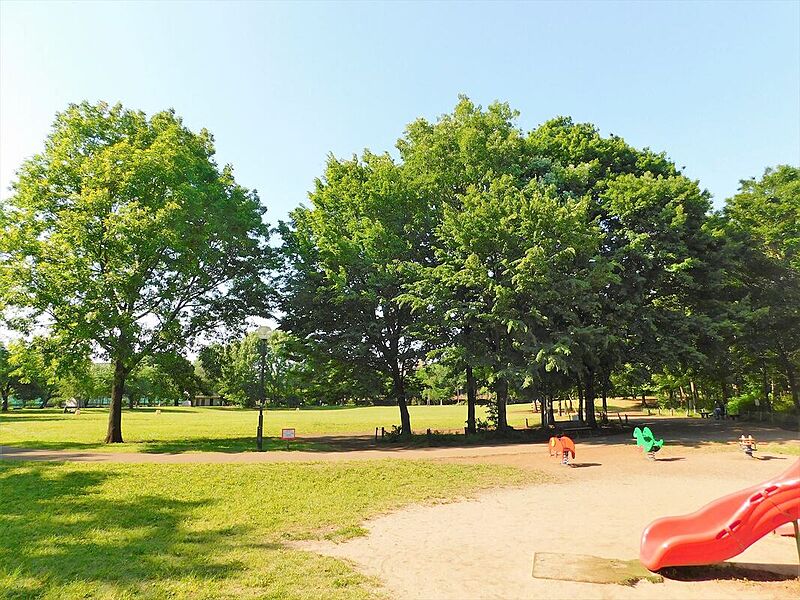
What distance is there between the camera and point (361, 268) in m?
26.8

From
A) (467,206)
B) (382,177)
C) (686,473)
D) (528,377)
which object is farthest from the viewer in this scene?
(382,177)

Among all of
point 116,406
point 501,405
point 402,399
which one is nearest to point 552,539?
point 501,405

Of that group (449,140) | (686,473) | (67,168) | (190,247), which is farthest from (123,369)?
(686,473)

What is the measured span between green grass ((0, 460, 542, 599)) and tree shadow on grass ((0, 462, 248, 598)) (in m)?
0.03

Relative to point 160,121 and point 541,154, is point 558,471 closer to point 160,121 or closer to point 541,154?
point 541,154

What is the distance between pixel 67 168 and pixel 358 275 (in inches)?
599

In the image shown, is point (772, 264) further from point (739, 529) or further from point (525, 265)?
point (739, 529)

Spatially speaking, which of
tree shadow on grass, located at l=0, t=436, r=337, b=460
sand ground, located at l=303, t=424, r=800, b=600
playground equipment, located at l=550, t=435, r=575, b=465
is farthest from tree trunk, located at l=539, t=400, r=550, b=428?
sand ground, located at l=303, t=424, r=800, b=600

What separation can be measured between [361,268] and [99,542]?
19.8 m

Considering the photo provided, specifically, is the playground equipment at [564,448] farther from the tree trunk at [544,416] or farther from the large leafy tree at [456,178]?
the tree trunk at [544,416]

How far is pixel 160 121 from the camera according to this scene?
26.0 meters

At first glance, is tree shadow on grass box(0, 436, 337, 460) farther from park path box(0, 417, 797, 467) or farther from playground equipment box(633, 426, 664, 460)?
playground equipment box(633, 426, 664, 460)

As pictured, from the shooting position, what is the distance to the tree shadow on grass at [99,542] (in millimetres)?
6641

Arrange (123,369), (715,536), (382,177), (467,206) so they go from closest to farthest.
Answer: (715,536) → (123,369) → (467,206) → (382,177)
